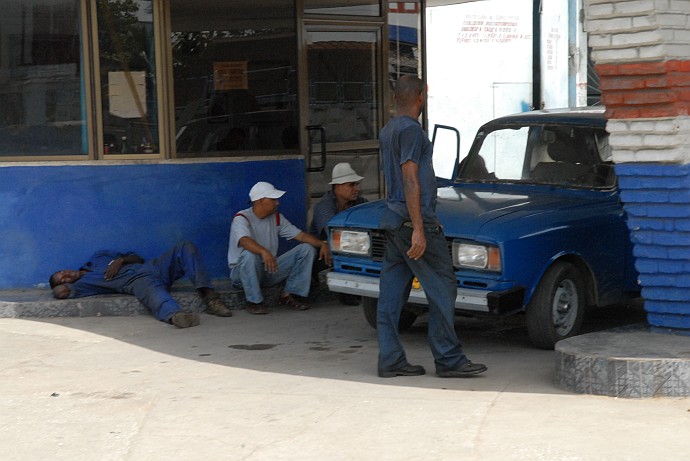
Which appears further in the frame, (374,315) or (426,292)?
(374,315)

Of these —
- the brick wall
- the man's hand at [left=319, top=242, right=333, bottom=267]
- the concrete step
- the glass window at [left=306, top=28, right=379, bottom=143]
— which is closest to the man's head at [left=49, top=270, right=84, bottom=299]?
the man's hand at [left=319, top=242, right=333, bottom=267]

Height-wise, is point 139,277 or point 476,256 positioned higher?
point 476,256

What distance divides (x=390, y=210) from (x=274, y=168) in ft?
11.2

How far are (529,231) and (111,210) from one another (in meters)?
3.86

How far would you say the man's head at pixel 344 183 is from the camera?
928 centimetres

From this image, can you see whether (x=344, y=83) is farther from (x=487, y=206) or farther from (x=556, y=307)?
(x=556, y=307)

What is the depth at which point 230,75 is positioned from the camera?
32.7 ft

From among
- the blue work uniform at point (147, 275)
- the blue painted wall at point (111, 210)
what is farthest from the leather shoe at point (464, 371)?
the blue painted wall at point (111, 210)

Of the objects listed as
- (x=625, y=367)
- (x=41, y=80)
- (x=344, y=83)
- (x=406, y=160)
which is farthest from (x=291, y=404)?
(x=344, y=83)

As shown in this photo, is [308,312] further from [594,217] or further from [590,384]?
[590,384]

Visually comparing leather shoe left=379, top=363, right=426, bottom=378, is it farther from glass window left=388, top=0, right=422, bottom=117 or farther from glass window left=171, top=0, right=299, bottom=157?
glass window left=388, top=0, right=422, bottom=117

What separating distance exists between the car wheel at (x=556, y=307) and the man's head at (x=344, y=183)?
2325 millimetres

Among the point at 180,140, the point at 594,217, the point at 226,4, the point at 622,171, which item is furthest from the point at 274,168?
the point at 622,171

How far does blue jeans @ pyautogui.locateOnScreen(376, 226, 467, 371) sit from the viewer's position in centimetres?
664
